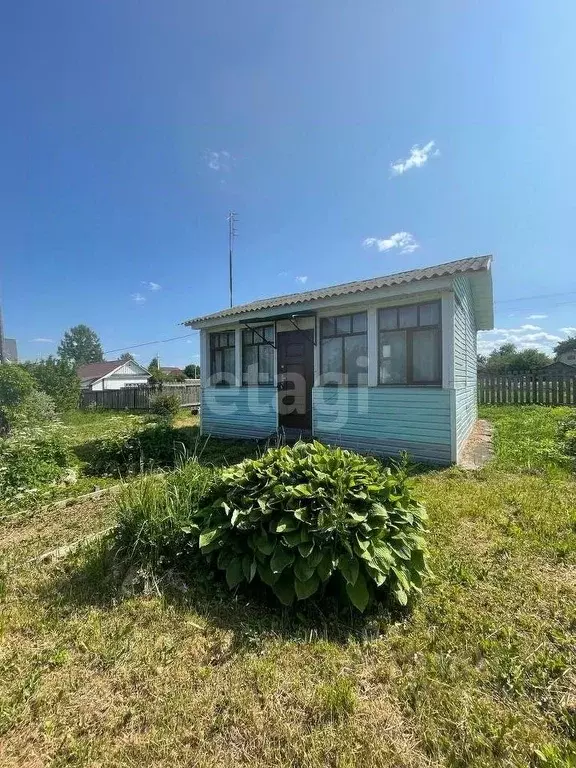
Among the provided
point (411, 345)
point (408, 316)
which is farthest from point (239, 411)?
point (408, 316)

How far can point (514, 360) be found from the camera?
37.5 m

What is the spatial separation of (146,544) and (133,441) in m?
3.88

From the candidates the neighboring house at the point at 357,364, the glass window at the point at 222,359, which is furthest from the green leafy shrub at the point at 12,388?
the glass window at the point at 222,359

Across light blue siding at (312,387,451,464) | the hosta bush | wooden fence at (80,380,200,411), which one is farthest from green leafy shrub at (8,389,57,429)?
wooden fence at (80,380,200,411)

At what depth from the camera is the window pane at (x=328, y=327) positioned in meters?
7.19

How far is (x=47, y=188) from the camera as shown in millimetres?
9570

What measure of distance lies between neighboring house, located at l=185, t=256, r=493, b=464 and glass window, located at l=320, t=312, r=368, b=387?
0.07 feet

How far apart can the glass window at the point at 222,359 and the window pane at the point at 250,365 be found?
0.33 m

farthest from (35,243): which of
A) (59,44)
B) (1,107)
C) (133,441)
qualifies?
(133,441)

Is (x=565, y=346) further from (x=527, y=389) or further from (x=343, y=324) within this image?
(x=343, y=324)

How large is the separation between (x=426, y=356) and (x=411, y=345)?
33 centimetres

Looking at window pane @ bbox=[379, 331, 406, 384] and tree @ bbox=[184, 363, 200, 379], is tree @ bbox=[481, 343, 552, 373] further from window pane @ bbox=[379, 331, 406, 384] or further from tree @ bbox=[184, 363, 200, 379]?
tree @ bbox=[184, 363, 200, 379]

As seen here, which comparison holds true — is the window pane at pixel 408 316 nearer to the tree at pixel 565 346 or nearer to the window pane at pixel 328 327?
the window pane at pixel 328 327

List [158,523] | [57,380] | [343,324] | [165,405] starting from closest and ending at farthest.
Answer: [158,523]
[343,324]
[165,405]
[57,380]
